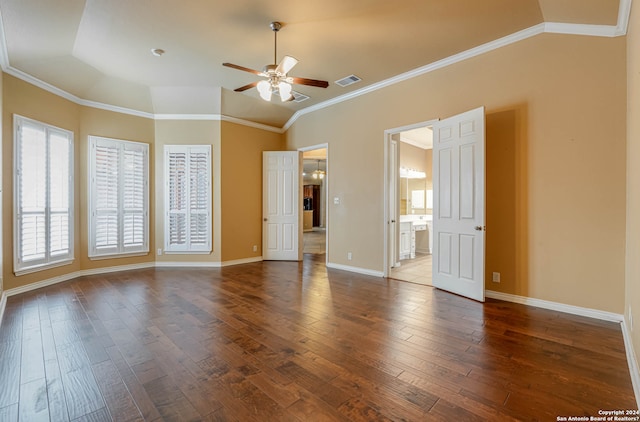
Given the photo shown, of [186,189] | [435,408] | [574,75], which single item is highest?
[574,75]

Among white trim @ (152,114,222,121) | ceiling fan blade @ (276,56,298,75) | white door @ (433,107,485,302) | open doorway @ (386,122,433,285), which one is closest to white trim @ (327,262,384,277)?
open doorway @ (386,122,433,285)

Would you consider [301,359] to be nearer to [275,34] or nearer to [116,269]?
[275,34]

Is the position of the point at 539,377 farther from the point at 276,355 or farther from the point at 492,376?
the point at 276,355

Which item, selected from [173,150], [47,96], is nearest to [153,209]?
[173,150]

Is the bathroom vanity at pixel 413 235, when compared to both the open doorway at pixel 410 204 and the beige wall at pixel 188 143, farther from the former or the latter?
the beige wall at pixel 188 143

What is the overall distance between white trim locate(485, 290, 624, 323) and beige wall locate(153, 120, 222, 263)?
4.75m

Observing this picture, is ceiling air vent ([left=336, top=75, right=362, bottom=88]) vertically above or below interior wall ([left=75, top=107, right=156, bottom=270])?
above

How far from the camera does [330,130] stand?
5652mm

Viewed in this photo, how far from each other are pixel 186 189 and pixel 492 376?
18.1ft

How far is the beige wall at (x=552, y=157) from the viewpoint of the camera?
2967 mm

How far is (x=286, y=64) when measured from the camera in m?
3.05

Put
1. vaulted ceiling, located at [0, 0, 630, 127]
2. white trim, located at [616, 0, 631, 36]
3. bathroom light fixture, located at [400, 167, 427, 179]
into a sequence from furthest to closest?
bathroom light fixture, located at [400, 167, 427, 179] < vaulted ceiling, located at [0, 0, 630, 127] < white trim, located at [616, 0, 631, 36]

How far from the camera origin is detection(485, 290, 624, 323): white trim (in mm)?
2977

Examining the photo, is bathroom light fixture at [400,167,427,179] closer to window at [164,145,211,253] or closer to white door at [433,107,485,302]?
white door at [433,107,485,302]
